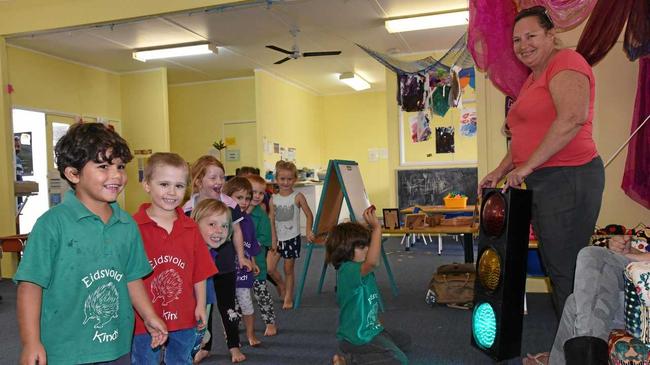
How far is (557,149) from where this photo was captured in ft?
5.87

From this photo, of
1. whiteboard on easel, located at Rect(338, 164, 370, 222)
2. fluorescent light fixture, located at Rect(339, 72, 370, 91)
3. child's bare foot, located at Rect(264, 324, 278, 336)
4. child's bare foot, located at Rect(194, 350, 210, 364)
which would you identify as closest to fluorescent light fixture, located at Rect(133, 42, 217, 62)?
fluorescent light fixture, located at Rect(339, 72, 370, 91)

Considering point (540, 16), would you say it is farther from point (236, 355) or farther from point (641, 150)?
point (236, 355)

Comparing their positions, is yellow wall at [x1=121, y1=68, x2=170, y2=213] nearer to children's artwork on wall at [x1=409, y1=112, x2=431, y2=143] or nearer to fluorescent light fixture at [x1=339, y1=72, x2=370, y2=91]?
fluorescent light fixture at [x1=339, y1=72, x2=370, y2=91]

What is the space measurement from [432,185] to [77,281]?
644 cm

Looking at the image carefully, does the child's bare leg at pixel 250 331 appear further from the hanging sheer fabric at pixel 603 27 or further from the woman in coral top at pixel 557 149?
the hanging sheer fabric at pixel 603 27

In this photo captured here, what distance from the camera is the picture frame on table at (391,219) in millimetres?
4148

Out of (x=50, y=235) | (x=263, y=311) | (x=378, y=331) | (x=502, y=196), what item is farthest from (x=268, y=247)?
(x=50, y=235)

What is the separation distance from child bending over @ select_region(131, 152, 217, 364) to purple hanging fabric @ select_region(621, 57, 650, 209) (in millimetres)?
2725

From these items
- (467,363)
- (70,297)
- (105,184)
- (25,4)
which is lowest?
(467,363)

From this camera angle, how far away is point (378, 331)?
7.57 feet

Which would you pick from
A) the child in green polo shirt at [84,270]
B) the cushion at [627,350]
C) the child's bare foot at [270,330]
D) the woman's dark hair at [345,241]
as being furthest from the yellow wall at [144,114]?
the cushion at [627,350]

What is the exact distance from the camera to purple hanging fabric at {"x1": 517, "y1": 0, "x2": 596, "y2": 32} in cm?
244

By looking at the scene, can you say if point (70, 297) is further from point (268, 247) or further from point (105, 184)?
point (268, 247)

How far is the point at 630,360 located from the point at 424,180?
Result: 613 centimetres
